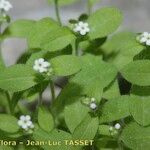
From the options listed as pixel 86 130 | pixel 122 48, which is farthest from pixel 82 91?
pixel 122 48

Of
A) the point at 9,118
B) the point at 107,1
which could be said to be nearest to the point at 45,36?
the point at 9,118

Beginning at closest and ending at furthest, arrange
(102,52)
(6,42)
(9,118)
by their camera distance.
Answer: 1. (9,118)
2. (102,52)
3. (6,42)

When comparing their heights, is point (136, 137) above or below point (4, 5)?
below

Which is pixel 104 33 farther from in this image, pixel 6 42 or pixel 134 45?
pixel 6 42

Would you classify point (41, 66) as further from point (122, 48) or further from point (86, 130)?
point (122, 48)

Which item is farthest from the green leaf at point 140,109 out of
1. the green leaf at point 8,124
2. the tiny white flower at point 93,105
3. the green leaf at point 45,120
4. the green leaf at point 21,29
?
the green leaf at point 21,29
